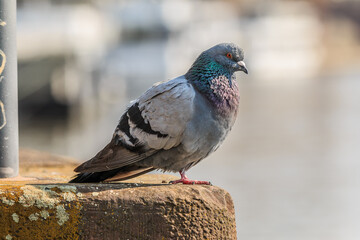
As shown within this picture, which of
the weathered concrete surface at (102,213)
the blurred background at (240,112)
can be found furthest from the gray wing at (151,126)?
the blurred background at (240,112)

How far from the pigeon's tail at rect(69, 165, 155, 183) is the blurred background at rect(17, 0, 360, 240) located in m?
8.06

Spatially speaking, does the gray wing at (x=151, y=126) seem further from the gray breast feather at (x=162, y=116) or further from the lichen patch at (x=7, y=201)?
the lichen patch at (x=7, y=201)

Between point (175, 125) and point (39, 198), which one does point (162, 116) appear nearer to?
point (175, 125)

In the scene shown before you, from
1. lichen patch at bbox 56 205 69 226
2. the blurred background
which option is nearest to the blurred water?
the blurred background

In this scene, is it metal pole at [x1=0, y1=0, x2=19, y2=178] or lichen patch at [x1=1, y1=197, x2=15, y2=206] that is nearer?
lichen patch at [x1=1, y1=197, x2=15, y2=206]

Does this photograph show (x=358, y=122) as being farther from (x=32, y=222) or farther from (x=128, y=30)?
(x=32, y=222)

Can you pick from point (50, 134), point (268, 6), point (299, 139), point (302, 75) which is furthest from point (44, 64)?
point (268, 6)

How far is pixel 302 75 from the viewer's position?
6962 centimetres

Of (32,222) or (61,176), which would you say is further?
(61,176)

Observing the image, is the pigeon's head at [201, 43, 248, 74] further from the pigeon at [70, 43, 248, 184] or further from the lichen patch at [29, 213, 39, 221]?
the lichen patch at [29, 213, 39, 221]

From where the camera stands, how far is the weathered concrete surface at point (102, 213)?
12.2ft

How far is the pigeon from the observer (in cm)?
442

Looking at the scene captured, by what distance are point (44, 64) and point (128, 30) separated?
69.8 feet

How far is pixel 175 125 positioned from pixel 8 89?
99 centimetres
